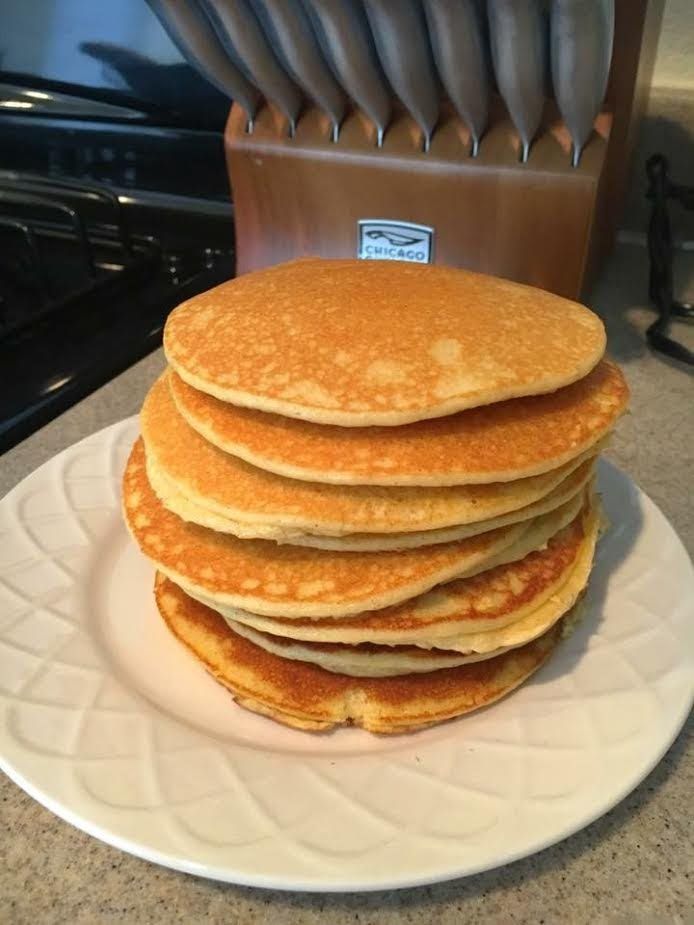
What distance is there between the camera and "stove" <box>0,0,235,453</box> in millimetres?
1418

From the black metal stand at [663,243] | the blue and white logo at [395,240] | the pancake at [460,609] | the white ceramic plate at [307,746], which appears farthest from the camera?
the black metal stand at [663,243]

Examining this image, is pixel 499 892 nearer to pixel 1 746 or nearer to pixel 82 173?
pixel 1 746

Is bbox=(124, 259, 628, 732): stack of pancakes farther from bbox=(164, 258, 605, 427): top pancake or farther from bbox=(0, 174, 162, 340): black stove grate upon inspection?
bbox=(0, 174, 162, 340): black stove grate

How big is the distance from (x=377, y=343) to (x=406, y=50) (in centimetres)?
48

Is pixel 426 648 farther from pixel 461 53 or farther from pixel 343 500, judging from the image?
pixel 461 53

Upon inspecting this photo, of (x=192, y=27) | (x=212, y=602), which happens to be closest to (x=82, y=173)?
(x=192, y=27)

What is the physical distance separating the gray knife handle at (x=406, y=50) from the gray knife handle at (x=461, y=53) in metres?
0.02

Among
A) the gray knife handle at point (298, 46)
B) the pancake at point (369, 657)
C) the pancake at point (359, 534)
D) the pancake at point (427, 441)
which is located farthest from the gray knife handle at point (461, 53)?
the pancake at point (369, 657)

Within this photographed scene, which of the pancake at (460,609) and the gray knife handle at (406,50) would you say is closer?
the pancake at (460,609)

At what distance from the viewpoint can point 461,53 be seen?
0.96 metres

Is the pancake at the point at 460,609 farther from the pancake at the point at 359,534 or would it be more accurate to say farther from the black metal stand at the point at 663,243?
the black metal stand at the point at 663,243

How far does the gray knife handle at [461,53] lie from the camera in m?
0.92

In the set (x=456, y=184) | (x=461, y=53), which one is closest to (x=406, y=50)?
(x=461, y=53)

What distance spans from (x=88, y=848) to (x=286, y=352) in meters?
0.45
